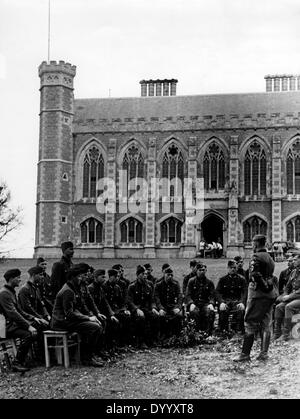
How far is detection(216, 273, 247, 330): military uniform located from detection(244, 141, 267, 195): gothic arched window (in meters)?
26.8

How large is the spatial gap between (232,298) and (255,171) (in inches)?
1073

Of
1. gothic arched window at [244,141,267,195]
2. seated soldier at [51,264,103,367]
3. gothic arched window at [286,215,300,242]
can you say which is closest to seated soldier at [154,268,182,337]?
seated soldier at [51,264,103,367]

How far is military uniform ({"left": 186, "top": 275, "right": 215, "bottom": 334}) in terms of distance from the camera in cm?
1466

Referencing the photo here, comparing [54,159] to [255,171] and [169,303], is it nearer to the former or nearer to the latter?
[255,171]

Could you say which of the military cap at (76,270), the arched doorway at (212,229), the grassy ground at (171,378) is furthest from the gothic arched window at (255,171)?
the military cap at (76,270)

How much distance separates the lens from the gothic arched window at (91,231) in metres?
42.7

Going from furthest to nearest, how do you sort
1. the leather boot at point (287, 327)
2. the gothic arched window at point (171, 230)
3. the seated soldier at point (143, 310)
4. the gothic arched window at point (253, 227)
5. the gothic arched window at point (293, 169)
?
the gothic arched window at point (171, 230) → the gothic arched window at point (253, 227) → the gothic arched window at point (293, 169) → the seated soldier at point (143, 310) → the leather boot at point (287, 327)

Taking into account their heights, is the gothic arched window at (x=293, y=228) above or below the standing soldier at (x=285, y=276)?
above

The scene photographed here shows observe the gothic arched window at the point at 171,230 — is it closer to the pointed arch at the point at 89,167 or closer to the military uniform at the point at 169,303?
the pointed arch at the point at 89,167

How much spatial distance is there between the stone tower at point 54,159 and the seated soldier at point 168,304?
26.7 meters

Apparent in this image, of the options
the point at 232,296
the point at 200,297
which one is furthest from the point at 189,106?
the point at 200,297

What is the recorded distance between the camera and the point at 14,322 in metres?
10.8

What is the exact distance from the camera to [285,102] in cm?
4303
